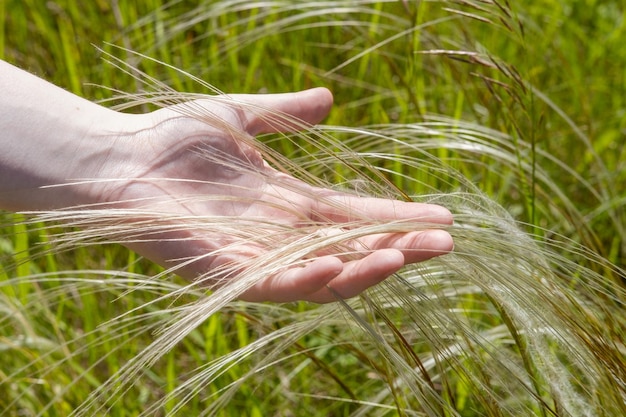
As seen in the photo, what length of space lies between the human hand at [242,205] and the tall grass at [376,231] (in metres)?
0.03

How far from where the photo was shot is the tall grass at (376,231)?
1048 millimetres

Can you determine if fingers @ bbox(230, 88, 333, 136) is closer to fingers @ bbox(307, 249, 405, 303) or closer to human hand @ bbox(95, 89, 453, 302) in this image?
human hand @ bbox(95, 89, 453, 302)

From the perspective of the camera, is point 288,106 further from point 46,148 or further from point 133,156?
point 46,148

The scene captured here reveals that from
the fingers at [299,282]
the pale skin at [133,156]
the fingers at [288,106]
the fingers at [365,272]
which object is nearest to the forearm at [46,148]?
the pale skin at [133,156]

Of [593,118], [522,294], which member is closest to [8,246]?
[522,294]

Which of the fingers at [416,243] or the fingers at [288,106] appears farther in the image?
the fingers at [288,106]

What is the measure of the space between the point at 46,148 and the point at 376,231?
1.89 feet

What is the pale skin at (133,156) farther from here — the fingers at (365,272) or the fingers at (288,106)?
the fingers at (365,272)

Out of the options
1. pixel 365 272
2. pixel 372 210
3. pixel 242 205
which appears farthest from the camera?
pixel 242 205

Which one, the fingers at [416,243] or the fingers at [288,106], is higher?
the fingers at [288,106]

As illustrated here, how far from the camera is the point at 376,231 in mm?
981

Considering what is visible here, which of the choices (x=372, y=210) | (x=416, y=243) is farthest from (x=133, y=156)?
(x=416, y=243)

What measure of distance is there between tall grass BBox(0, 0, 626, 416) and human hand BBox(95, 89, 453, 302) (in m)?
0.03

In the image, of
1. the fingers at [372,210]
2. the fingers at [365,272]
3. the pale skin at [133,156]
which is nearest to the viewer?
the fingers at [365,272]
